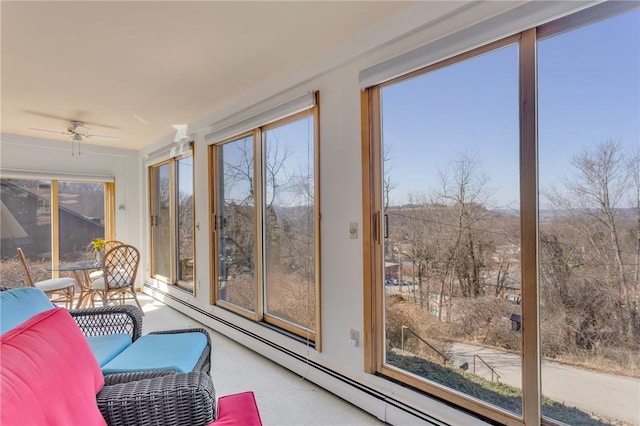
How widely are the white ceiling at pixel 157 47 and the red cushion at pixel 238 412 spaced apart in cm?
189

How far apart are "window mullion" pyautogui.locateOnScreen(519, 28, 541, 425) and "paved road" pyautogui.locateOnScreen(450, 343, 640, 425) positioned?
0.06 meters

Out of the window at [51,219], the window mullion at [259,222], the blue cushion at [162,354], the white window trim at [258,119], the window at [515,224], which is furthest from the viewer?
the window at [51,219]

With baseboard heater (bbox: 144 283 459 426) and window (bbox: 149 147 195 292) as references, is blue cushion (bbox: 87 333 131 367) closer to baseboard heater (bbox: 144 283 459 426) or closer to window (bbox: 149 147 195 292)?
baseboard heater (bbox: 144 283 459 426)

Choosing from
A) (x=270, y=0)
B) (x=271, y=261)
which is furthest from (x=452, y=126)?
(x=271, y=261)

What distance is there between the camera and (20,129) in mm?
4148

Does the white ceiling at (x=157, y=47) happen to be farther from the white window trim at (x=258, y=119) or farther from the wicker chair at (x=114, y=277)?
the wicker chair at (x=114, y=277)

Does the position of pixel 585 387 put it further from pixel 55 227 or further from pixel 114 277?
pixel 55 227

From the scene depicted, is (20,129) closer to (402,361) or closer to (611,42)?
(402,361)

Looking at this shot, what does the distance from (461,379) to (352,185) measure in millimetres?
1266

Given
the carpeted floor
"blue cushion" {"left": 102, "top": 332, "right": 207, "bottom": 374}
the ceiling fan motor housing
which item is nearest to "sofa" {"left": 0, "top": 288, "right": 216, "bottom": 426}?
"blue cushion" {"left": 102, "top": 332, "right": 207, "bottom": 374}

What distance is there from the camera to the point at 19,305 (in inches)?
58.1

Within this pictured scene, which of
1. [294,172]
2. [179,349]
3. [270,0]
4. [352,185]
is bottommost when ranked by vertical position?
[179,349]

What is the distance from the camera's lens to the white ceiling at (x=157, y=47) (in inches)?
69.0

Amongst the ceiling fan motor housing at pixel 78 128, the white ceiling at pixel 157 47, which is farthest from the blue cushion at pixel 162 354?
the ceiling fan motor housing at pixel 78 128
